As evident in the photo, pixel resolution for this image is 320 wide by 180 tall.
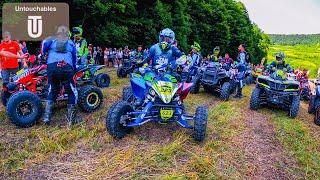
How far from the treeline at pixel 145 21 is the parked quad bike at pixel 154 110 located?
60.0ft

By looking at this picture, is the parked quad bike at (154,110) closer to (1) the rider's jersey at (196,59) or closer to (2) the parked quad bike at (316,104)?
(2) the parked quad bike at (316,104)

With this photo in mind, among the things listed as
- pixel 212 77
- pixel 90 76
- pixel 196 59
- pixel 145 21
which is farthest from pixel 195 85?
pixel 145 21

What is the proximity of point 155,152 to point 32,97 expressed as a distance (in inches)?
116

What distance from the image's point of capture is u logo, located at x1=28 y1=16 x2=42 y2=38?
845 inches

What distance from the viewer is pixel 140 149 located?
7.05m

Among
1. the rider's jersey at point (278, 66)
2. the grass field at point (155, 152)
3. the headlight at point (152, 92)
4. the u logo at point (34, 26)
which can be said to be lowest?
the grass field at point (155, 152)

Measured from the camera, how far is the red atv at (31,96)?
26.8ft

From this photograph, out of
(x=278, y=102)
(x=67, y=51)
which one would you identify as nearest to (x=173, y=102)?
(x=67, y=51)

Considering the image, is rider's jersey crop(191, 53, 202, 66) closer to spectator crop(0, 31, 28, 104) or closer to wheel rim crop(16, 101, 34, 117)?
spectator crop(0, 31, 28, 104)

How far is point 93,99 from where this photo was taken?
991cm

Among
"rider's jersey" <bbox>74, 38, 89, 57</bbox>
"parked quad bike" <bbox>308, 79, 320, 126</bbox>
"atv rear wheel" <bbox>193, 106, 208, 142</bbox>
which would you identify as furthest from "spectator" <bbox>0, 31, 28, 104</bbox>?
"parked quad bike" <bbox>308, 79, 320, 126</bbox>

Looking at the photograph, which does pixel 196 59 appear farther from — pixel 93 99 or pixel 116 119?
pixel 116 119

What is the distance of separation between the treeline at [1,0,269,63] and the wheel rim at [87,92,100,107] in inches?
638

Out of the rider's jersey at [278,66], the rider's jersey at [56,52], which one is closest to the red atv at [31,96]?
the rider's jersey at [56,52]
